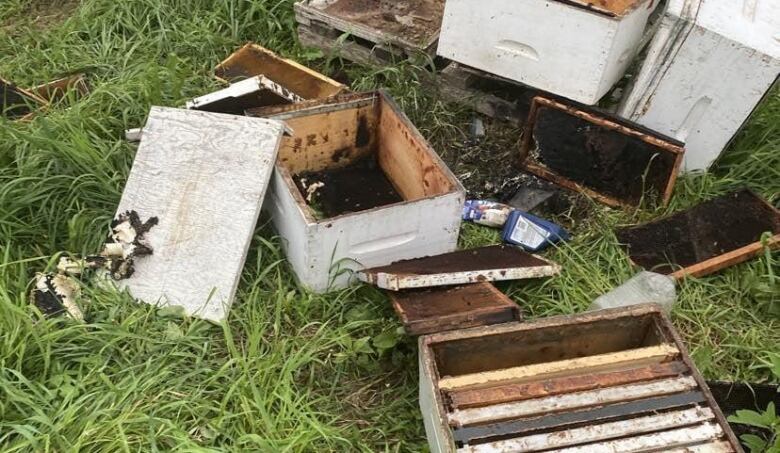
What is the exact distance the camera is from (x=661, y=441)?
6.97ft

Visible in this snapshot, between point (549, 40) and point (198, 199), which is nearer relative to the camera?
point (198, 199)

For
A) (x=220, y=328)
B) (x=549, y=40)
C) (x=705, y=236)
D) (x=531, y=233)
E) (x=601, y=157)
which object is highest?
(x=549, y=40)

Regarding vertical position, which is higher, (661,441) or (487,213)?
(661,441)

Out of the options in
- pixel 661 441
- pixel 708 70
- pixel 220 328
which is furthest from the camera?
pixel 708 70

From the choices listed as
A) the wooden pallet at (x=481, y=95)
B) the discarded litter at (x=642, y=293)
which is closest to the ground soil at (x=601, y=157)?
the wooden pallet at (x=481, y=95)

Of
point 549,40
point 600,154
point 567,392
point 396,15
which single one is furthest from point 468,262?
point 396,15

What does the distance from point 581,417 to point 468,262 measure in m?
0.94

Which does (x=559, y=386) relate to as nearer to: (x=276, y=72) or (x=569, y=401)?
(x=569, y=401)

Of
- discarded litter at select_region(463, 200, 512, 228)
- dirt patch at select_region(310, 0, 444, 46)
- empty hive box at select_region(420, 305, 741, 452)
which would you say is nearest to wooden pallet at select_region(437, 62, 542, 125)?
dirt patch at select_region(310, 0, 444, 46)

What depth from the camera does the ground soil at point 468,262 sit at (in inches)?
113

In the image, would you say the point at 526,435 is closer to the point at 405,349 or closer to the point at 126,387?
the point at 405,349

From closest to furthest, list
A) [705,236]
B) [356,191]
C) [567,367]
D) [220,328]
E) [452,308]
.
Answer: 1. [567,367]
2. [452,308]
3. [220,328]
4. [705,236]
5. [356,191]

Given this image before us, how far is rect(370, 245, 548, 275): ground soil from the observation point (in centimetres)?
288

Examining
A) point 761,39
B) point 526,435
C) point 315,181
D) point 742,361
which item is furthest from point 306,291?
point 761,39
